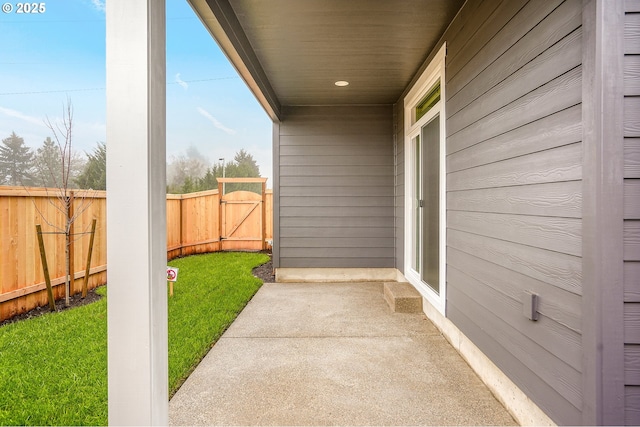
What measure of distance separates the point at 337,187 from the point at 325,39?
244 centimetres

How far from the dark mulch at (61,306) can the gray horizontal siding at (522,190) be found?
3.88 metres

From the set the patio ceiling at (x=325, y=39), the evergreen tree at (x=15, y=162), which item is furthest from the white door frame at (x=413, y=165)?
the evergreen tree at (x=15, y=162)

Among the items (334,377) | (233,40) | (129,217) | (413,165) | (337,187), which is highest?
(233,40)

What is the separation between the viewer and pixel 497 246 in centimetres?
205

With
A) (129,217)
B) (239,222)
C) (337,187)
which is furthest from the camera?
(239,222)

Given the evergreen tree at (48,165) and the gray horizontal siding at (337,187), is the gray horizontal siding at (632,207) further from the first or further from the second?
the evergreen tree at (48,165)

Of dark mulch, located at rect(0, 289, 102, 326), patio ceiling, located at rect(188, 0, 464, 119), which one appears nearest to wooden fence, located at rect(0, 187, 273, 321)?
dark mulch, located at rect(0, 289, 102, 326)

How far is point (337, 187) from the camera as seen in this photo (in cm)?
520

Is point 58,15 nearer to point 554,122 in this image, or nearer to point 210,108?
point 554,122

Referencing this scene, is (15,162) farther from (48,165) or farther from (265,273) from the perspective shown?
(265,273)

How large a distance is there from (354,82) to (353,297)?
2.65 metres

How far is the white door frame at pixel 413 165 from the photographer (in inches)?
118

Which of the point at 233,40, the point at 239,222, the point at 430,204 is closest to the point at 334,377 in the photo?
the point at 430,204

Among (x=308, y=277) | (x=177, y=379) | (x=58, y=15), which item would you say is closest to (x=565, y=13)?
(x=177, y=379)
